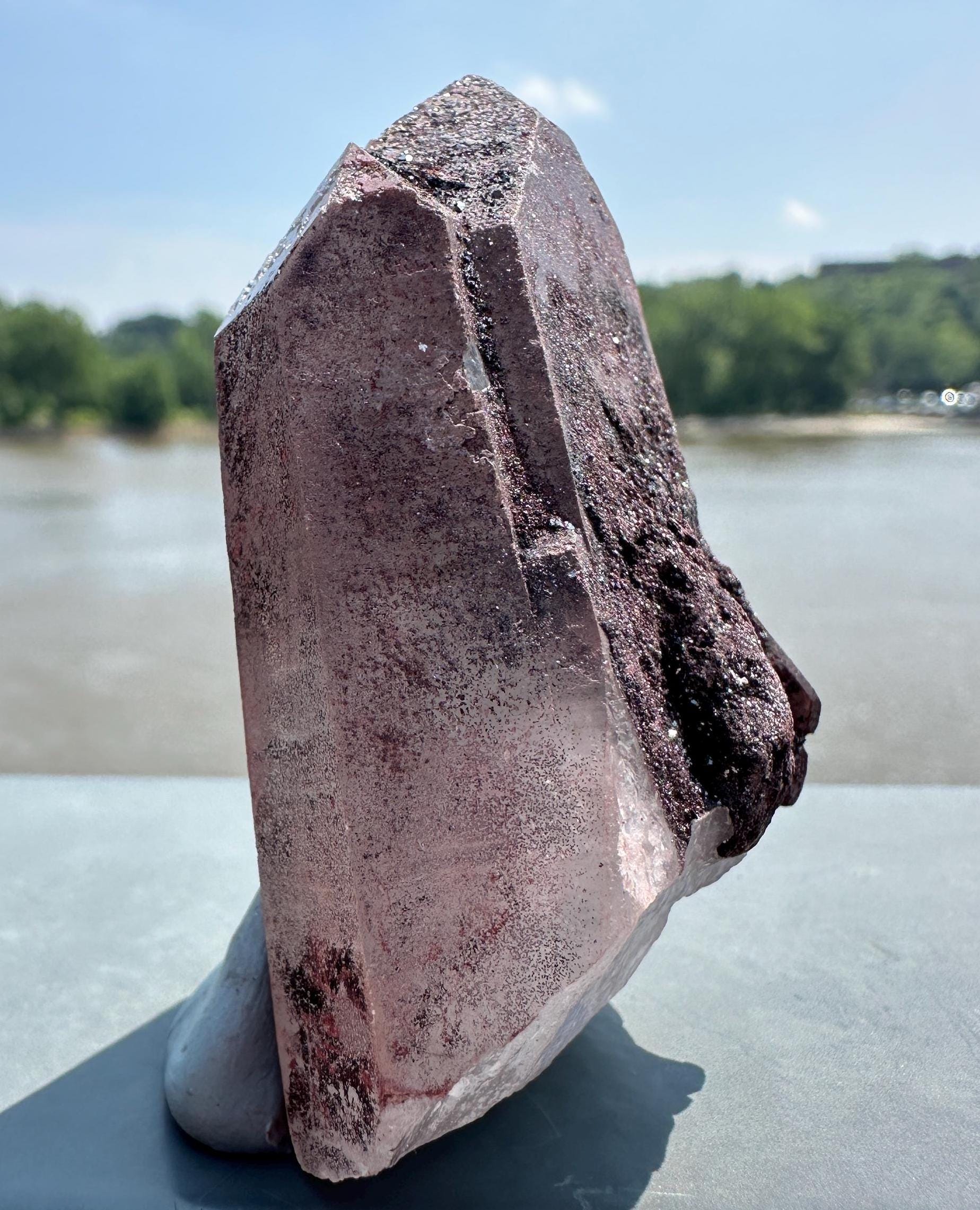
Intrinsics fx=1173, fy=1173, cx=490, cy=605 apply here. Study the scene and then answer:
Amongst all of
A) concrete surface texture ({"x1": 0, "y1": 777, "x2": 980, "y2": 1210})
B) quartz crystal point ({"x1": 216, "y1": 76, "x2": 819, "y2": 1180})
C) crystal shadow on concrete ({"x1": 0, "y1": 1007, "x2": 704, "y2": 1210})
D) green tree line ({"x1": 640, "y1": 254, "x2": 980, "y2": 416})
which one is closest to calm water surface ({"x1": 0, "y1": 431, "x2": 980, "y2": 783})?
concrete surface texture ({"x1": 0, "y1": 777, "x2": 980, "y2": 1210})

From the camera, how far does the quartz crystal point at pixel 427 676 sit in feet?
4.84

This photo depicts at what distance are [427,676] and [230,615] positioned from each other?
20.9 feet

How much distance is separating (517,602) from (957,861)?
68.6 inches

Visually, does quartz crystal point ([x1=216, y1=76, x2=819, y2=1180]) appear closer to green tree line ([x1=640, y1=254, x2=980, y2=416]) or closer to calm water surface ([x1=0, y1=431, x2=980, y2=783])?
calm water surface ([x1=0, y1=431, x2=980, y2=783])

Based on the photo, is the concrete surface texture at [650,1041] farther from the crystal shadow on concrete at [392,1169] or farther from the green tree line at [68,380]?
the green tree line at [68,380]

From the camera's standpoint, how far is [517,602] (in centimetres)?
149

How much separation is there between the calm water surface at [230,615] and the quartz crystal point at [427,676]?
3.31 metres

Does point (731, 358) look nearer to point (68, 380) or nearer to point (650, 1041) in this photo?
point (68, 380)

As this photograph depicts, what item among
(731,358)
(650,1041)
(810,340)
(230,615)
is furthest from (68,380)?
(650,1041)

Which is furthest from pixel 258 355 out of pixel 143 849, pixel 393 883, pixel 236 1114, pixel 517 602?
pixel 143 849

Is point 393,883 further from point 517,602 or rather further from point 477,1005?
point 517,602

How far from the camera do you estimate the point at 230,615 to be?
7652 mm

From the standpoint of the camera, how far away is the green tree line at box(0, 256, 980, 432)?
32438mm

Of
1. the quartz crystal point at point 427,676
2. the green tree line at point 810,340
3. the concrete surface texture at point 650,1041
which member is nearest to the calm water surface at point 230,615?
the concrete surface texture at point 650,1041
